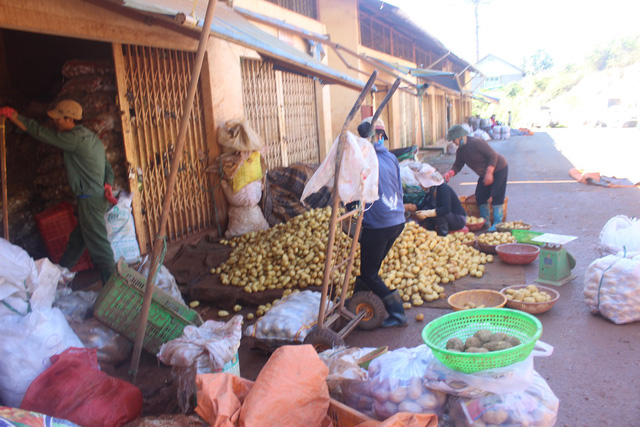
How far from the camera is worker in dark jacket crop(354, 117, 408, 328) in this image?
12.8ft

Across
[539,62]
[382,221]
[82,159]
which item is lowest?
[382,221]

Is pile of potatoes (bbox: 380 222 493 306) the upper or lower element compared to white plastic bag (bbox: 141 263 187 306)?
lower

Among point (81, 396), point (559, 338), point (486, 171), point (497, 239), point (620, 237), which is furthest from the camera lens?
point (486, 171)

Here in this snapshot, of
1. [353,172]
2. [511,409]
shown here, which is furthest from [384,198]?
[511,409]

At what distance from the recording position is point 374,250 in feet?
13.3

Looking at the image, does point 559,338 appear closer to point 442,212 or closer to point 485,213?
point 442,212

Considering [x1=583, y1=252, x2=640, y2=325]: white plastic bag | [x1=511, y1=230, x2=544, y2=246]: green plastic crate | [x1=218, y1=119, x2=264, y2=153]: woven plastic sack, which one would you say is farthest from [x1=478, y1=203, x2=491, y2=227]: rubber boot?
[x1=218, y1=119, x2=264, y2=153]: woven plastic sack

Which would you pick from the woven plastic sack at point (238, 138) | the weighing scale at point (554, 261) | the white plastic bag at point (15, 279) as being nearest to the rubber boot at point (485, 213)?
the weighing scale at point (554, 261)

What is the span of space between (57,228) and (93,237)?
1.18m

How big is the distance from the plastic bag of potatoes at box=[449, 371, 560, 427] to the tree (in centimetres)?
9429

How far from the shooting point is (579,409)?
293cm

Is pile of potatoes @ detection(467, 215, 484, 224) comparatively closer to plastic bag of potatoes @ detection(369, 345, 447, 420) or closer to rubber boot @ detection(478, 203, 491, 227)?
rubber boot @ detection(478, 203, 491, 227)

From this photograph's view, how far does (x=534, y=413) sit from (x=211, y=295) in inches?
144

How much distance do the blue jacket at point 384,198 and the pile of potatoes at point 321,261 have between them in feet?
2.69
